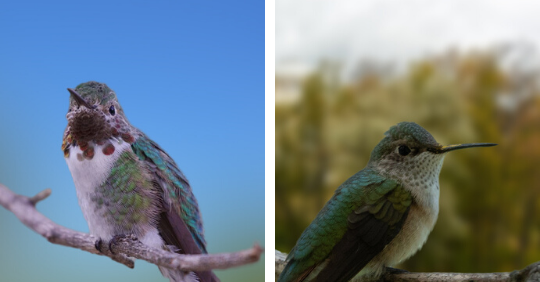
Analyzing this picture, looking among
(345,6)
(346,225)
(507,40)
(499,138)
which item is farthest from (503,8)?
(346,225)

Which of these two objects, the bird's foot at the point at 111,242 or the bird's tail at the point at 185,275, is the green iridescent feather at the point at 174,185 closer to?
the bird's tail at the point at 185,275

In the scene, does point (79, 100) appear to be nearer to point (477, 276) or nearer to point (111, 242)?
point (111, 242)

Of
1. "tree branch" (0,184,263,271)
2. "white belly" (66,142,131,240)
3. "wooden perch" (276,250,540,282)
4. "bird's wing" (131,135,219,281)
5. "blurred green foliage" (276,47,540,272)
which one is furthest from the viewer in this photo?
"blurred green foliage" (276,47,540,272)

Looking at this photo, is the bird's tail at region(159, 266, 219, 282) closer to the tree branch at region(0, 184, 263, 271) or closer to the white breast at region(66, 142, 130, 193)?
the tree branch at region(0, 184, 263, 271)

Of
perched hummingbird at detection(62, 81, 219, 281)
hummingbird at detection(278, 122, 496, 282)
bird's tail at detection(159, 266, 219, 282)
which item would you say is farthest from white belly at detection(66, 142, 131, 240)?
hummingbird at detection(278, 122, 496, 282)

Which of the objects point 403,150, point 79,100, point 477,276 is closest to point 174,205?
point 79,100

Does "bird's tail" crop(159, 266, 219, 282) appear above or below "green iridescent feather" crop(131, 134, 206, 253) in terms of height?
below
